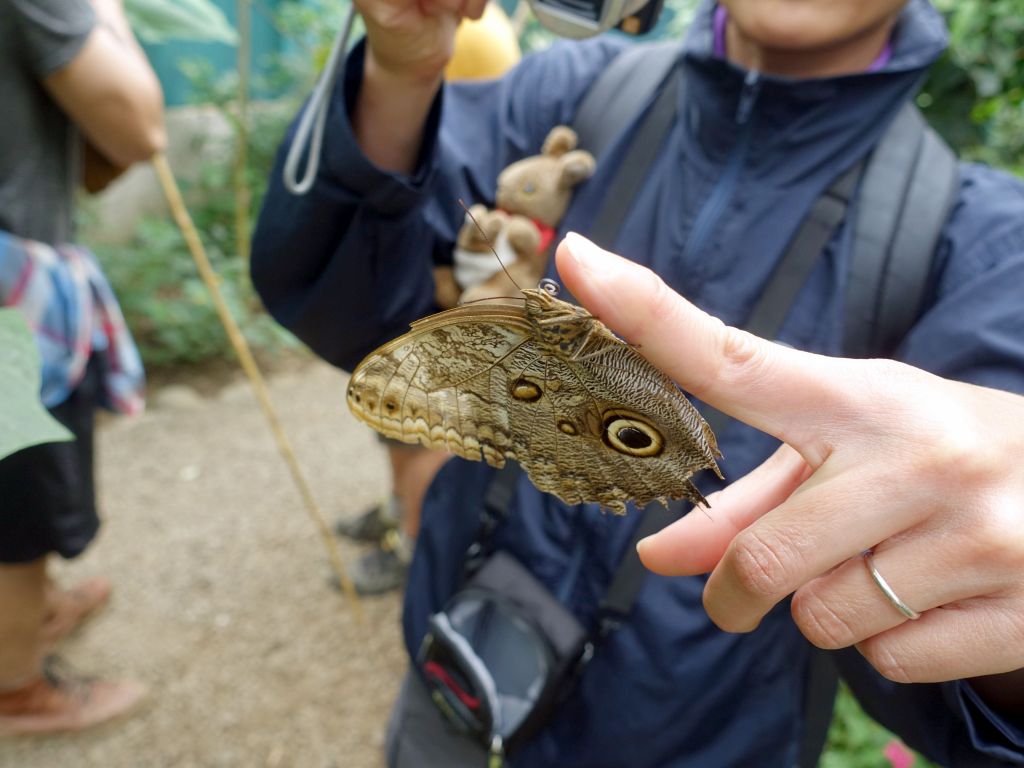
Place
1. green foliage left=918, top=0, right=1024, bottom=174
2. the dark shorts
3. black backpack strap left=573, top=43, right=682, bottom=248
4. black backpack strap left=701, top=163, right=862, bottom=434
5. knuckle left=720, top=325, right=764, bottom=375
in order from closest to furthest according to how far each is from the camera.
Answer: knuckle left=720, top=325, right=764, bottom=375
black backpack strap left=701, top=163, right=862, bottom=434
black backpack strap left=573, top=43, right=682, bottom=248
the dark shorts
green foliage left=918, top=0, right=1024, bottom=174

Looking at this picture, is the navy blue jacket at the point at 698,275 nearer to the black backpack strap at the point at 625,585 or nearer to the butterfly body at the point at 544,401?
the black backpack strap at the point at 625,585

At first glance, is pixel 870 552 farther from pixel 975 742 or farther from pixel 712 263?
pixel 712 263

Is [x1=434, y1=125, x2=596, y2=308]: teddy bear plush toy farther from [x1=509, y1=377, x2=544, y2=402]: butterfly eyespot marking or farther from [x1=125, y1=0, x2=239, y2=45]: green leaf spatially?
[x1=125, y1=0, x2=239, y2=45]: green leaf

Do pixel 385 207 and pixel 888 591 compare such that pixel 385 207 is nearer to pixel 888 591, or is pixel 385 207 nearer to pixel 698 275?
pixel 698 275

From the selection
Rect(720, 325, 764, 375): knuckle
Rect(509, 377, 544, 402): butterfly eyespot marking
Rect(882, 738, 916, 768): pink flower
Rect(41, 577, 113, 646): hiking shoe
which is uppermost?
Rect(720, 325, 764, 375): knuckle

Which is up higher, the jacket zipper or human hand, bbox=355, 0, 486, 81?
human hand, bbox=355, 0, 486, 81

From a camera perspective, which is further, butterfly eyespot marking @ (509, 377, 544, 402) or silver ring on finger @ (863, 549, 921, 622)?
butterfly eyespot marking @ (509, 377, 544, 402)

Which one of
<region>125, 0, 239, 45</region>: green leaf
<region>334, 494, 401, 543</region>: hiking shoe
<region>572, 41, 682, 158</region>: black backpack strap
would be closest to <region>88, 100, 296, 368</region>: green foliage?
<region>334, 494, 401, 543</region>: hiking shoe
